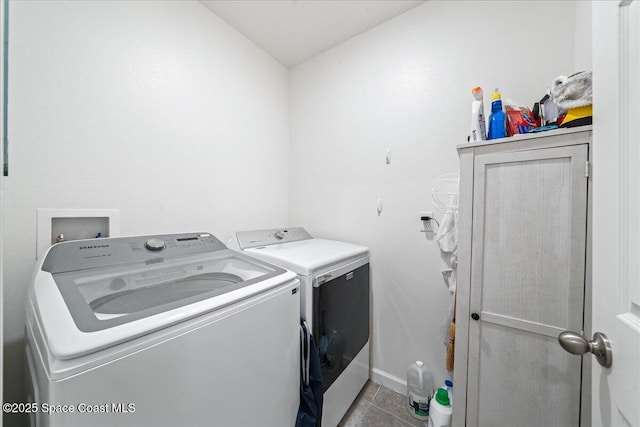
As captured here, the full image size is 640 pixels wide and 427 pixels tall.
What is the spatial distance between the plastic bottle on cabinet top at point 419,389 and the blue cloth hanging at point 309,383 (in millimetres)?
792

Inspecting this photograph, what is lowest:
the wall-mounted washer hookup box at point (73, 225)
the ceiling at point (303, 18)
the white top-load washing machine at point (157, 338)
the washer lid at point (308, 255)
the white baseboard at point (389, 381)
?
the white baseboard at point (389, 381)

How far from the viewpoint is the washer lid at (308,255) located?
1.25 meters

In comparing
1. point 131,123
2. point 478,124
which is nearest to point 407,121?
point 478,124

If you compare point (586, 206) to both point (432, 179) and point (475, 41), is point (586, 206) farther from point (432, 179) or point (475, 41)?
point (475, 41)

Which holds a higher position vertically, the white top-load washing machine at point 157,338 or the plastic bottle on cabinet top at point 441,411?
the white top-load washing machine at point 157,338

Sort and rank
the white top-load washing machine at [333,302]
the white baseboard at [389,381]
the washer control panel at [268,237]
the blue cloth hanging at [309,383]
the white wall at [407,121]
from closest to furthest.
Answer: the blue cloth hanging at [309,383] → the white top-load washing machine at [333,302] → the white wall at [407,121] → the washer control panel at [268,237] → the white baseboard at [389,381]

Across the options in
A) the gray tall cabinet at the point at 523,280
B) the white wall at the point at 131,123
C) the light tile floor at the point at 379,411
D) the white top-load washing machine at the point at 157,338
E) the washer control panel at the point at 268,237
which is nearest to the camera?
the white top-load washing machine at the point at 157,338

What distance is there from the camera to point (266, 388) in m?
0.96

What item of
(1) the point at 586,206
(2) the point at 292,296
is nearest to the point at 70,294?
(2) the point at 292,296

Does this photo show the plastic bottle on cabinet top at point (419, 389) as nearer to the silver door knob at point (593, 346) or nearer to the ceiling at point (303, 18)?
the silver door knob at point (593, 346)

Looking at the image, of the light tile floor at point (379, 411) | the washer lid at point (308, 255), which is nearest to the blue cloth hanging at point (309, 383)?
the washer lid at point (308, 255)

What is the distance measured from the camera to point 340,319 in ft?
4.81

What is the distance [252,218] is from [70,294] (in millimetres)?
1284

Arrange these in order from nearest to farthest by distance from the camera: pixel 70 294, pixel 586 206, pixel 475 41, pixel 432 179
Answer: pixel 70 294
pixel 586 206
pixel 475 41
pixel 432 179
